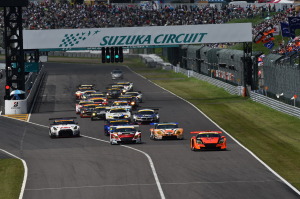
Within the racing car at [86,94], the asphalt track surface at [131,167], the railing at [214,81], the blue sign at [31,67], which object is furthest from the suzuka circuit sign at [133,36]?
the asphalt track surface at [131,167]

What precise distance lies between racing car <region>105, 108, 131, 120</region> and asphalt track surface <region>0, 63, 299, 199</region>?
3.66 ft

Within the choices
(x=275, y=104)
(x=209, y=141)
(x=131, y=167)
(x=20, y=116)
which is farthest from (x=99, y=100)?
(x=131, y=167)

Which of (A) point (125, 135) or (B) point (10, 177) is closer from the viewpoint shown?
(B) point (10, 177)

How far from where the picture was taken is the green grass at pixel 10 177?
3158 cm

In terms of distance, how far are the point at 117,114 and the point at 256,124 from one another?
9867 mm

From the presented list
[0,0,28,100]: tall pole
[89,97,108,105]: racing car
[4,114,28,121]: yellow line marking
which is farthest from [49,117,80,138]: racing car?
[0,0,28,100]: tall pole

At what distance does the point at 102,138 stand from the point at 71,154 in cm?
737

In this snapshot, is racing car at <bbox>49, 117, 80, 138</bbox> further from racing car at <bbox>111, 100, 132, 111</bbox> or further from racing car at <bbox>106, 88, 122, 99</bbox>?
→ racing car at <bbox>106, 88, 122, 99</bbox>

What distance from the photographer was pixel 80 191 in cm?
3086

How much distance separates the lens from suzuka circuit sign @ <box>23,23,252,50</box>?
7299 centimetres

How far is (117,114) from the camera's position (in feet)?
190

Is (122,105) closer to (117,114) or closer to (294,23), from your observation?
(117,114)

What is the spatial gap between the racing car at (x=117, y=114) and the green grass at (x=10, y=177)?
16.9m

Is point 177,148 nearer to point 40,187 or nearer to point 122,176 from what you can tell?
point 122,176
